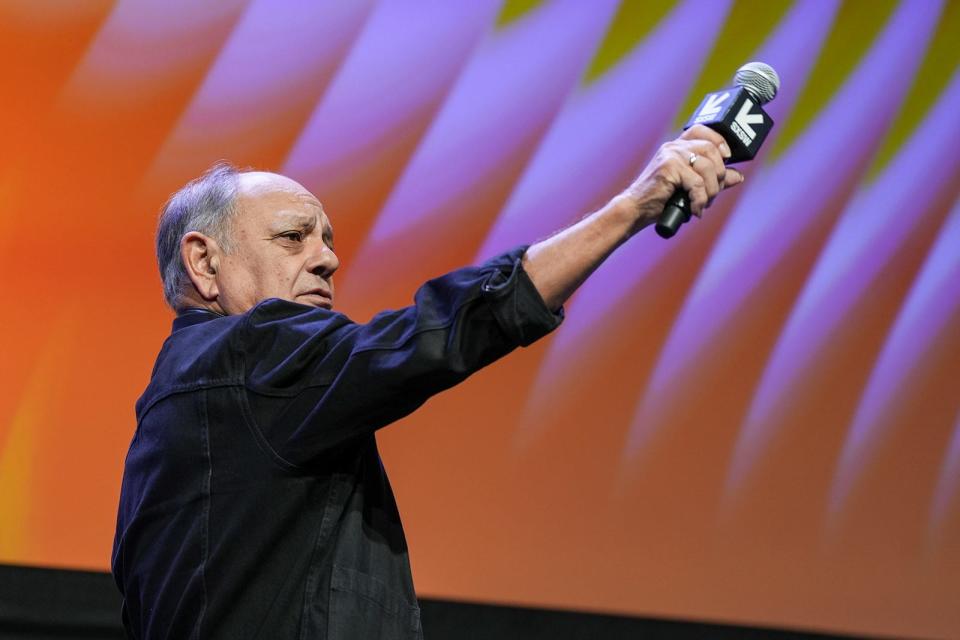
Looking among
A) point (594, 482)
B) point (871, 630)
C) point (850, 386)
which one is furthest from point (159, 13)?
point (871, 630)

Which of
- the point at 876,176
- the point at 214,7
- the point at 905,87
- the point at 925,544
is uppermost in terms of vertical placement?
the point at 905,87

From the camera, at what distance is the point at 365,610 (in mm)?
1372

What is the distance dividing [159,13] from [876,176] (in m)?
1.85

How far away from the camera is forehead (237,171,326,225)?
1.63 metres

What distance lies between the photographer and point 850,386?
2.79 m

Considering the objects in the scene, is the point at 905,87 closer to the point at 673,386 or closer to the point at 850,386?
the point at 850,386

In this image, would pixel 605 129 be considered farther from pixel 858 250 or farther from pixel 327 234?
pixel 327 234

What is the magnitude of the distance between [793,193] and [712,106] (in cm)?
166

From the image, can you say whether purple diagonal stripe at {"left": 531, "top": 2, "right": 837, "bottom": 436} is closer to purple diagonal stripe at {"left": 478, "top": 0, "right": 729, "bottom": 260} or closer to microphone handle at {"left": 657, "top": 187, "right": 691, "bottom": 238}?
purple diagonal stripe at {"left": 478, "top": 0, "right": 729, "bottom": 260}

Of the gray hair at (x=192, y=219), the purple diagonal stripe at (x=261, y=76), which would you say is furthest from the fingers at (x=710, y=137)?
the purple diagonal stripe at (x=261, y=76)

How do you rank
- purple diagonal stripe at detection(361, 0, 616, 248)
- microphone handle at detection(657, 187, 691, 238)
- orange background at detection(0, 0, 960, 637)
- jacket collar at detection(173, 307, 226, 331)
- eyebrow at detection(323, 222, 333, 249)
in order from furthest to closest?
purple diagonal stripe at detection(361, 0, 616, 248) < orange background at detection(0, 0, 960, 637) < eyebrow at detection(323, 222, 333, 249) < jacket collar at detection(173, 307, 226, 331) < microphone handle at detection(657, 187, 691, 238)

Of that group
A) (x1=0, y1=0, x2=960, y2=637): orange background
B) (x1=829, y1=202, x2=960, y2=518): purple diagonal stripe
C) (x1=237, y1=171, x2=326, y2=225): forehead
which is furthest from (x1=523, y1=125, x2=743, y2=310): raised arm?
(x1=829, y1=202, x2=960, y2=518): purple diagonal stripe

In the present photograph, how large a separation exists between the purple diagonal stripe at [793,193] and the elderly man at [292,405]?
1.34m

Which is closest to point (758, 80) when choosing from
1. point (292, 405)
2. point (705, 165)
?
point (705, 165)
